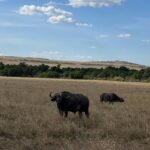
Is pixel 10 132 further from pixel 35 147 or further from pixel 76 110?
pixel 76 110

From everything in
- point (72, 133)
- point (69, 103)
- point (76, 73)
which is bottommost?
point (76, 73)

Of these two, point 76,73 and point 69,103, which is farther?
point 76,73

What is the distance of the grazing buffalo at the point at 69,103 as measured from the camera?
1672 cm

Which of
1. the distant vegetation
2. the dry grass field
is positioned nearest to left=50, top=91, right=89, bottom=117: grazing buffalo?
the dry grass field

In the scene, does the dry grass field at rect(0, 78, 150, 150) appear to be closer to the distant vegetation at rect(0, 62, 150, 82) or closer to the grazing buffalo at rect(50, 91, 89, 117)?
the grazing buffalo at rect(50, 91, 89, 117)

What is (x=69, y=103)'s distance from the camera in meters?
16.8

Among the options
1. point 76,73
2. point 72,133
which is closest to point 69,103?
point 72,133

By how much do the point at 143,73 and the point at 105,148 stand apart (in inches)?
3136

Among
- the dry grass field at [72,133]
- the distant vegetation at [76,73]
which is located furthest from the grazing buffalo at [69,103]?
the distant vegetation at [76,73]

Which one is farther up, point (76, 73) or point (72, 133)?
point (72, 133)

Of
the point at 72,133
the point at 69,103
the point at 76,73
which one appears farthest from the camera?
the point at 76,73

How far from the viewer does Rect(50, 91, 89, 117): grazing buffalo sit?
16719 mm

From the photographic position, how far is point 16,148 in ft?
35.0

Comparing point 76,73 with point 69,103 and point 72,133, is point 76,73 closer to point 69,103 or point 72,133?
point 69,103
